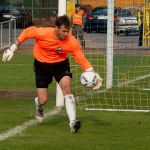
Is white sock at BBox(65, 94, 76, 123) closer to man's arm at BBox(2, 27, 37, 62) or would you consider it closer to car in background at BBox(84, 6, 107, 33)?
man's arm at BBox(2, 27, 37, 62)

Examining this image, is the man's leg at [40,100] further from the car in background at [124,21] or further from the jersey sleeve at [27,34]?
the car in background at [124,21]

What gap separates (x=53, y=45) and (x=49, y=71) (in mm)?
514

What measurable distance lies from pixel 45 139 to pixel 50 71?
1489 mm

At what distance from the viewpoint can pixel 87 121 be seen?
38.9 ft

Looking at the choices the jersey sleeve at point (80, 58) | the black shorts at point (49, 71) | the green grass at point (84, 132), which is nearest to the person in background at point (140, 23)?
the green grass at point (84, 132)

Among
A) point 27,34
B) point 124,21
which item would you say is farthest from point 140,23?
point 27,34

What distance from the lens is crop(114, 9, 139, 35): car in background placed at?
1769cm

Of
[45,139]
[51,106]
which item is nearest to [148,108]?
[51,106]

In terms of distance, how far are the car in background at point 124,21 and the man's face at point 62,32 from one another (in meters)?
6.78

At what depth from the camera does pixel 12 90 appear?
53.8ft

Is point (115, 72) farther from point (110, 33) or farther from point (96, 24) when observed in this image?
point (110, 33)

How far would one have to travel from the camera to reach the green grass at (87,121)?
9.80 m

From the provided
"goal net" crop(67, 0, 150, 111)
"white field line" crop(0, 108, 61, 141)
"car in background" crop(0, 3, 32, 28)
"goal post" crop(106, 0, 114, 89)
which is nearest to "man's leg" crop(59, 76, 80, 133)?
"white field line" crop(0, 108, 61, 141)

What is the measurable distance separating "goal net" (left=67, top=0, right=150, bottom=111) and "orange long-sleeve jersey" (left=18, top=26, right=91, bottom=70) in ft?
8.60
